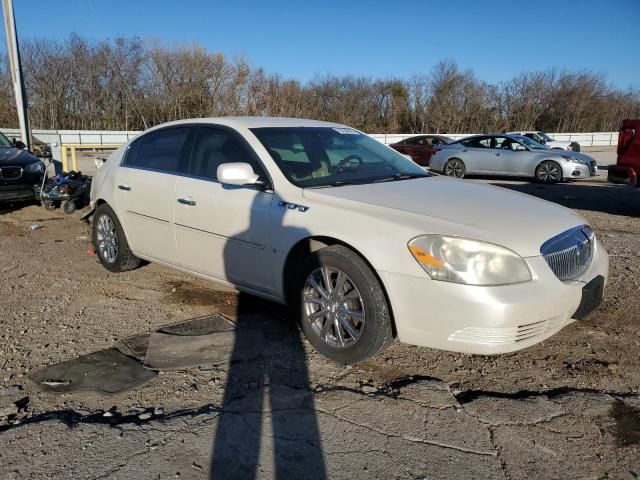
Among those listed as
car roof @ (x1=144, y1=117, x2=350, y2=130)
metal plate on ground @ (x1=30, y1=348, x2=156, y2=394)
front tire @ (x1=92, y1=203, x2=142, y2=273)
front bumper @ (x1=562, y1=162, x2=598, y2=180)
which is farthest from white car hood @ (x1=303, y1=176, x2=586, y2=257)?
front bumper @ (x1=562, y1=162, x2=598, y2=180)

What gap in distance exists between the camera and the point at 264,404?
3090 millimetres

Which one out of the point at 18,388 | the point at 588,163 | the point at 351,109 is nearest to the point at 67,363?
the point at 18,388

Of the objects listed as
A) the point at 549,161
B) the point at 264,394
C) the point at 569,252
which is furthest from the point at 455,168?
the point at 264,394

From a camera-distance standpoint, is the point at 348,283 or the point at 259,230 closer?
the point at 348,283

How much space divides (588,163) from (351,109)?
3203cm

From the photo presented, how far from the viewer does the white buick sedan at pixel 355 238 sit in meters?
3.15

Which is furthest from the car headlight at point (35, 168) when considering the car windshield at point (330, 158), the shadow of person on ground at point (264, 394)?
the car windshield at point (330, 158)

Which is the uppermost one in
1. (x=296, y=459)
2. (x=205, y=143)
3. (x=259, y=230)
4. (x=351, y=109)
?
(x=351, y=109)

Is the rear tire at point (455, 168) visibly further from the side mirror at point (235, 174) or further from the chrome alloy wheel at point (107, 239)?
the side mirror at point (235, 174)

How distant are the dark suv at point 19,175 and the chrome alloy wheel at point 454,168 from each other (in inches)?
457

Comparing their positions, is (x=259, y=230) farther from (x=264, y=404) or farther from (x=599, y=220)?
(x=599, y=220)

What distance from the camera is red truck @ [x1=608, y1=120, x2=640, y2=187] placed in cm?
849

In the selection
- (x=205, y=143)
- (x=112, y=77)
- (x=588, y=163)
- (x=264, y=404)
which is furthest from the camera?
(x=112, y=77)

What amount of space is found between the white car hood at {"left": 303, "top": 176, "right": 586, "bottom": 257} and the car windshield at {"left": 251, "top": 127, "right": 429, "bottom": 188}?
236 mm
